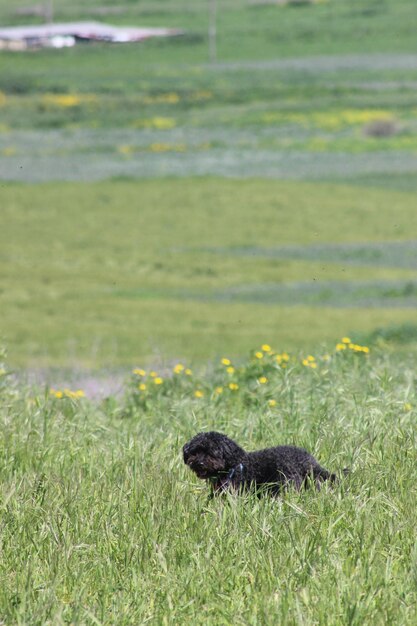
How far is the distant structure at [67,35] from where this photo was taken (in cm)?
6731

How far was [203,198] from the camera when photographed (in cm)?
2705

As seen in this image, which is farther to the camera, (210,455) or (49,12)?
(49,12)

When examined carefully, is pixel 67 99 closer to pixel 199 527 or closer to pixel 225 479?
pixel 225 479

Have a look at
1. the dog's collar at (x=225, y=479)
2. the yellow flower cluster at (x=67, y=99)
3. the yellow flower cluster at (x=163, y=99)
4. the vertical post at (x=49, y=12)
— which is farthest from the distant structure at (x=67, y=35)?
the dog's collar at (x=225, y=479)

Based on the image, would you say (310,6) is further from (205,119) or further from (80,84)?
(205,119)

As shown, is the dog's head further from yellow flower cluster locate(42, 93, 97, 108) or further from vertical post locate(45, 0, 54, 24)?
vertical post locate(45, 0, 54, 24)

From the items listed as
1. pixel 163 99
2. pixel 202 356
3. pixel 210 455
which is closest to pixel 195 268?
pixel 202 356

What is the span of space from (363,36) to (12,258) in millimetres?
53856

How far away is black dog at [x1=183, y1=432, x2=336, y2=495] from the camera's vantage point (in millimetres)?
5387

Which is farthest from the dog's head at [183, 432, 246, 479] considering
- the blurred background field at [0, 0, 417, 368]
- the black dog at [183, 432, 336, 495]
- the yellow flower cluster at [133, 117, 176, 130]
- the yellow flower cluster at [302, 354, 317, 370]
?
the yellow flower cluster at [133, 117, 176, 130]

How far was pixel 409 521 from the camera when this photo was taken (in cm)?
495

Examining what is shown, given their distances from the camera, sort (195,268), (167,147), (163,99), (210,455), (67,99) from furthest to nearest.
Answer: (163,99) → (67,99) → (167,147) → (195,268) → (210,455)

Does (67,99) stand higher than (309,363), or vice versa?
(309,363)

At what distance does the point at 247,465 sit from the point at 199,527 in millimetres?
647
